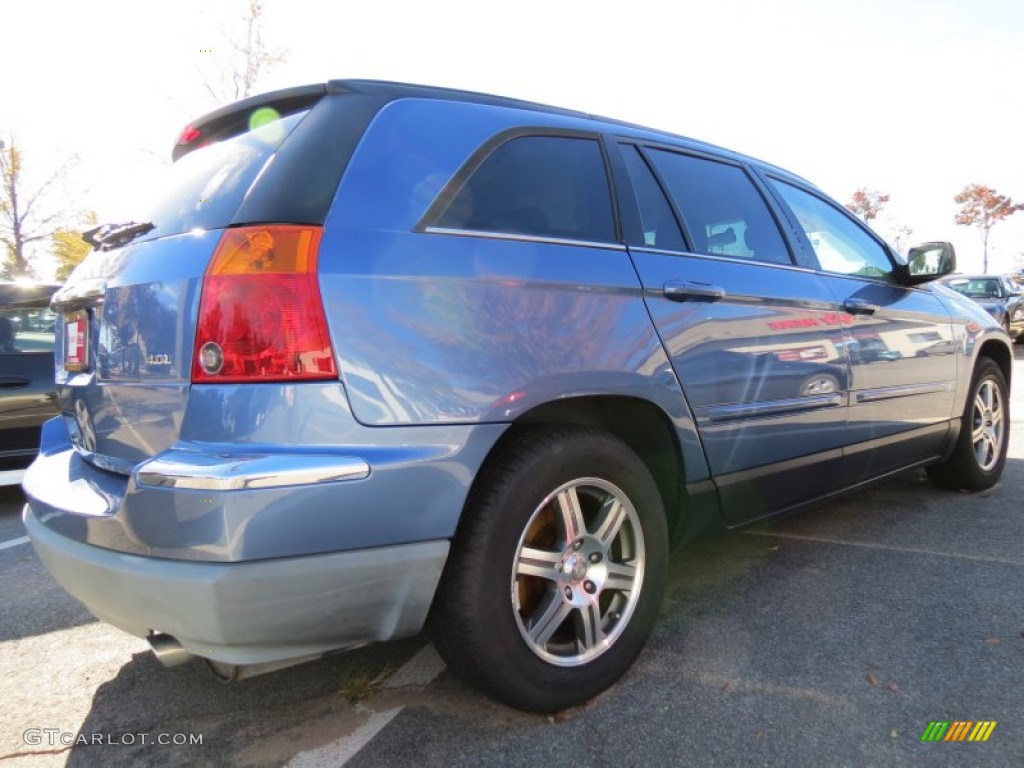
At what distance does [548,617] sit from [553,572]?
13 centimetres

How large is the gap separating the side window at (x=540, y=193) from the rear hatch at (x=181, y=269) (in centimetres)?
36

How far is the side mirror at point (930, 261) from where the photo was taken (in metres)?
3.84

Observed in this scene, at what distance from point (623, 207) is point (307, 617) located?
1.62 metres

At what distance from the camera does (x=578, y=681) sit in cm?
204

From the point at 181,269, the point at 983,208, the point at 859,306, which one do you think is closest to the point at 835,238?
the point at 859,306

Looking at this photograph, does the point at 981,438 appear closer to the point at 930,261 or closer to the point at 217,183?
the point at 930,261

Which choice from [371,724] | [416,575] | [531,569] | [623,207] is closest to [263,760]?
[371,724]

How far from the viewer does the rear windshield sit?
185cm

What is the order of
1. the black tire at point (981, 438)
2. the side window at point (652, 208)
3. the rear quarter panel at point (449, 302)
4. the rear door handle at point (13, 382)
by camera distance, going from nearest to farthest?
the rear quarter panel at point (449, 302), the side window at point (652, 208), the black tire at point (981, 438), the rear door handle at point (13, 382)

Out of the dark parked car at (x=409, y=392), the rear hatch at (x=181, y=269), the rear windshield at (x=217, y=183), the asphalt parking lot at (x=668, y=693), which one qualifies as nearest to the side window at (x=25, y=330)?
the asphalt parking lot at (x=668, y=693)

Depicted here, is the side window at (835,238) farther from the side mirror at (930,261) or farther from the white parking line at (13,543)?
the white parking line at (13,543)

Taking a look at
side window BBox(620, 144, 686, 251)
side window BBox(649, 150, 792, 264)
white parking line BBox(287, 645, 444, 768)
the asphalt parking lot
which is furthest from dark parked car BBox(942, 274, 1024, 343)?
white parking line BBox(287, 645, 444, 768)

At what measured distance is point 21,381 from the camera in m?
4.72

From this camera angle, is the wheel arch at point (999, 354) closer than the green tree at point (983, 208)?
Yes
